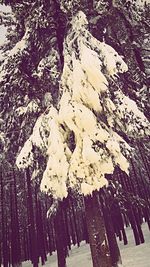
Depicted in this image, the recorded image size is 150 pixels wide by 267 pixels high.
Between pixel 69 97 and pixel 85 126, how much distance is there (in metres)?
1.01

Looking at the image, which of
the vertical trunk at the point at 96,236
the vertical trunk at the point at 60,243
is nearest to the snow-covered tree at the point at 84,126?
the vertical trunk at the point at 96,236

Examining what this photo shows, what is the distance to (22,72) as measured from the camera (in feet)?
31.9

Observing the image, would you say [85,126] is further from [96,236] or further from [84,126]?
[96,236]

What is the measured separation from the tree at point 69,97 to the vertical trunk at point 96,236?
26 centimetres

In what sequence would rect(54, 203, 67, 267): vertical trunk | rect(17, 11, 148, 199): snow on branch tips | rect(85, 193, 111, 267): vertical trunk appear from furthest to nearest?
rect(54, 203, 67, 267): vertical trunk
rect(85, 193, 111, 267): vertical trunk
rect(17, 11, 148, 199): snow on branch tips

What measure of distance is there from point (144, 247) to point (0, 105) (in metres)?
14.3

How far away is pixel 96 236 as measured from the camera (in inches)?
321

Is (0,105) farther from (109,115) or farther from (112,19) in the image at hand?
(112,19)

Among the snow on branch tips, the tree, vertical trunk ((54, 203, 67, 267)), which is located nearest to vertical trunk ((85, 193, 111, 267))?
the tree

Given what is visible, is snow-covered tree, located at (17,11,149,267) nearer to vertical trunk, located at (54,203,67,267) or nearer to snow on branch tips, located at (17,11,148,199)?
snow on branch tips, located at (17,11,148,199)

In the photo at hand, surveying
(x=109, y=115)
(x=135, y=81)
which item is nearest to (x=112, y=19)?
(x=135, y=81)

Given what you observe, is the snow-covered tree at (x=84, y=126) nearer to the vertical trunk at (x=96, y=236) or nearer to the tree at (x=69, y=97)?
the tree at (x=69, y=97)

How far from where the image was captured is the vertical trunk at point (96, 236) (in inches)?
310

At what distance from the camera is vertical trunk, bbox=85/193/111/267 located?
7879mm
